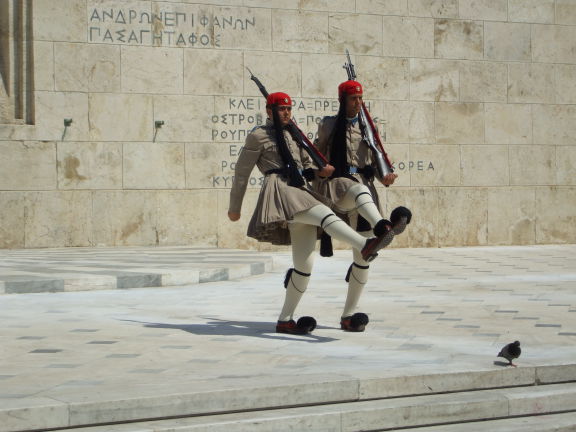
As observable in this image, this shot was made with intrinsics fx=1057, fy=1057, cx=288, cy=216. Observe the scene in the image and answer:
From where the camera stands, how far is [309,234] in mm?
6832

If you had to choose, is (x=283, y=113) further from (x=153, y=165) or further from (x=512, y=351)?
(x=153, y=165)

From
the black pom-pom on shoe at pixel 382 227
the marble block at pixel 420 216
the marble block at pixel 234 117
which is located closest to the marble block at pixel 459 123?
the marble block at pixel 420 216

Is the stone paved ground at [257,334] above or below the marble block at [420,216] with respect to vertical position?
below

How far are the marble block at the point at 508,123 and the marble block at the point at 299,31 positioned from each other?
2832mm

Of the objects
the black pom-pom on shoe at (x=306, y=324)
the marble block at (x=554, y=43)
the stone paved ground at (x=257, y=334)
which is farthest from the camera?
the marble block at (x=554, y=43)

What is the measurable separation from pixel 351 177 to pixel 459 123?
923 centimetres

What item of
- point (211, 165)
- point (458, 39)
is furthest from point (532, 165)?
point (211, 165)

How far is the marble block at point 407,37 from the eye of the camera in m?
15.7

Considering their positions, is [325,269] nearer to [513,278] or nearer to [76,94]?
[513,278]

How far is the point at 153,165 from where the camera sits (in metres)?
14.5

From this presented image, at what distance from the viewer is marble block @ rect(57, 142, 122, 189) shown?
14.1 metres

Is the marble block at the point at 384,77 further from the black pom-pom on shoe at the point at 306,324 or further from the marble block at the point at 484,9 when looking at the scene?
the black pom-pom on shoe at the point at 306,324

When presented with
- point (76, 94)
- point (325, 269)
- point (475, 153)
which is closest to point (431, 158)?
point (475, 153)

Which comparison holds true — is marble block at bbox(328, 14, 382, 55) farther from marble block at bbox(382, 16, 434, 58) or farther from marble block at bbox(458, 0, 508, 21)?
marble block at bbox(458, 0, 508, 21)
